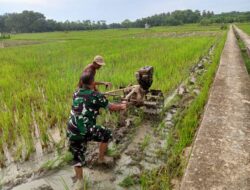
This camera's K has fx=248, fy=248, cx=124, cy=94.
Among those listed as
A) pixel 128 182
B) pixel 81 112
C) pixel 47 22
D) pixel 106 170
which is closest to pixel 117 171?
pixel 106 170

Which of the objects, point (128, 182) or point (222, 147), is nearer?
point (128, 182)

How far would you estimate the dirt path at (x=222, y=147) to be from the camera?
2.25 m

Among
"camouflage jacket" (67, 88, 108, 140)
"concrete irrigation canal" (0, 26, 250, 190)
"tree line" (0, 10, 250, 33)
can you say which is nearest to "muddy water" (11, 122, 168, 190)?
"concrete irrigation canal" (0, 26, 250, 190)

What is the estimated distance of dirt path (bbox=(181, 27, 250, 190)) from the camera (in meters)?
2.25

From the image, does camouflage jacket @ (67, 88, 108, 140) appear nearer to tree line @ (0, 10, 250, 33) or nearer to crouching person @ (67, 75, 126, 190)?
crouching person @ (67, 75, 126, 190)

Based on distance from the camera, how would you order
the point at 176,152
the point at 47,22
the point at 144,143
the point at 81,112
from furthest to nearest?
the point at 47,22 < the point at 144,143 < the point at 176,152 < the point at 81,112

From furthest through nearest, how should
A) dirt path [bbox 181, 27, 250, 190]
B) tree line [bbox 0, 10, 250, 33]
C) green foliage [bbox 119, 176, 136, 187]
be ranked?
tree line [bbox 0, 10, 250, 33], green foliage [bbox 119, 176, 136, 187], dirt path [bbox 181, 27, 250, 190]

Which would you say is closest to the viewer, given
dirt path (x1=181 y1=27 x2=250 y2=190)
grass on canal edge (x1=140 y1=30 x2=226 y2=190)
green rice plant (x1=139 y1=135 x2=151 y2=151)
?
dirt path (x1=181 y1=27 x2=250 y2=190)

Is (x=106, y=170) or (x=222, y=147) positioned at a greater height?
(x=222, y=147)

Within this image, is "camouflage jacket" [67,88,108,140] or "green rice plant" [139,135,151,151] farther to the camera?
"green rice plant" [139,135,151,151]

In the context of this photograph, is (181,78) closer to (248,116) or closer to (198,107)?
(198,107)

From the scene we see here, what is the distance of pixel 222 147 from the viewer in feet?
9.23

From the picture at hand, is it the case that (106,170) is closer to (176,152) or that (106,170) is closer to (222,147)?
(176,152)

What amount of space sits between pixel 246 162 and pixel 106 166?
153 centimetres
